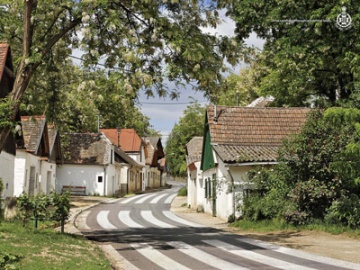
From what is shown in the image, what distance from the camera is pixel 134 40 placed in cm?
1225

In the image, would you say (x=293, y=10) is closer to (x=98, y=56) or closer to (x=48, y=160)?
(x=98, y=56)

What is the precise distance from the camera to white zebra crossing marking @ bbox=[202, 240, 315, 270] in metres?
11.0

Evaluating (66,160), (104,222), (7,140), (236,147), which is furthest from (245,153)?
(66,160)

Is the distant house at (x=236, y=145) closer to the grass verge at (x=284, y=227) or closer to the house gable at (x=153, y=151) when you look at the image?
the grass verge at (x=284, y=227)

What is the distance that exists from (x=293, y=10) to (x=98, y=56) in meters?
12.0

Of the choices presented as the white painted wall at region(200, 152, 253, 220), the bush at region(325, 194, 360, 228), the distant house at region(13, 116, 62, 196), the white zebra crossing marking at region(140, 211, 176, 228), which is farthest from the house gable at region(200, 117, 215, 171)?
the bush at region(325, 194, 360, 228)

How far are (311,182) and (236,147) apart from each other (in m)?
5.88

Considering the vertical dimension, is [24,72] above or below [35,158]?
above

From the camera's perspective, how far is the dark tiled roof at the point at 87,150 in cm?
4725

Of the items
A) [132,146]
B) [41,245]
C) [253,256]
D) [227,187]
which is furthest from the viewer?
[132,146]

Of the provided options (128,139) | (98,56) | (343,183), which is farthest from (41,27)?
(128,139)

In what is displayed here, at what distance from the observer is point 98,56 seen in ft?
41.3

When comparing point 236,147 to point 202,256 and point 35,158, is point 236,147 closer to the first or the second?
point 202,256

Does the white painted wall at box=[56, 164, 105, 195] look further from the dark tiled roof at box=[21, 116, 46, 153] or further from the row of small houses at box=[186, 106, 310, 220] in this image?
the row of small houses at box=[186, 106, 310, 220]
